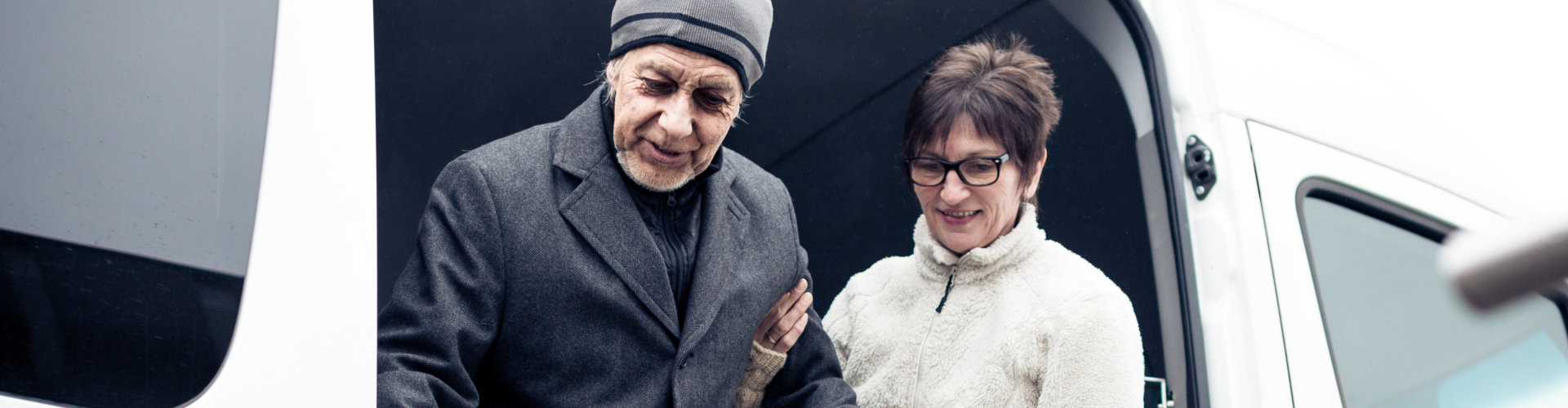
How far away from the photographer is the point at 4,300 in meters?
0.93

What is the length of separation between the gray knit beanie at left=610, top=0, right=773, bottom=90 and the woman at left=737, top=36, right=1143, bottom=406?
451mm

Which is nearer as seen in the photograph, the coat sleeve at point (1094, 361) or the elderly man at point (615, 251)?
the elderly man at point (615, 251)

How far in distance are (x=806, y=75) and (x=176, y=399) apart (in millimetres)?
2586

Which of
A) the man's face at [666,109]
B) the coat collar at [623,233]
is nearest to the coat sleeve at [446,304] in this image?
the coat collar at [623,233]

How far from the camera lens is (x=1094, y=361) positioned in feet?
6.45

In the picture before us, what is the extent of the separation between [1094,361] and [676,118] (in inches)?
31.6

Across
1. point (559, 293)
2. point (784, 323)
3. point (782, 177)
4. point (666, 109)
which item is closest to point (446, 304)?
point (559, 293)

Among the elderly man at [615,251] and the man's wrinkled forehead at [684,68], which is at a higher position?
the man's wrinkled forehead at [684,68]

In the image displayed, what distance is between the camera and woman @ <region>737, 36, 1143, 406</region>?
2.00 m

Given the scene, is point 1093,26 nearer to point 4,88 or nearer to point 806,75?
point 806,75

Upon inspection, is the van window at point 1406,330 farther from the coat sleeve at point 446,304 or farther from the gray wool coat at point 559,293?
the coat sleeve at point 446,304

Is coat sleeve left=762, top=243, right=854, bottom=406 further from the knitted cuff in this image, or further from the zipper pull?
the zipper pull

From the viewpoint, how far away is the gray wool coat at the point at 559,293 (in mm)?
1538

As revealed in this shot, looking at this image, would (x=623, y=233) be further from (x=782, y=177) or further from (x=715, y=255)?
(x=782, y=177)
